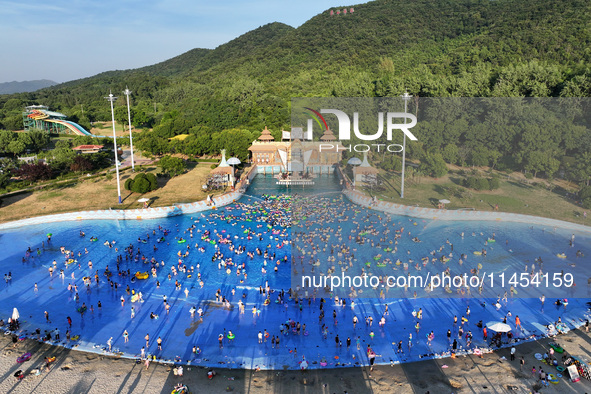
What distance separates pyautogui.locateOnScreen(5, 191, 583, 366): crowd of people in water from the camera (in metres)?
20.8

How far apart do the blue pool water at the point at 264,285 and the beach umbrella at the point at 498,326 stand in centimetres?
95

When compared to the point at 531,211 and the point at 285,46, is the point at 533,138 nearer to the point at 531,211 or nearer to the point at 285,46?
the point at 531,211

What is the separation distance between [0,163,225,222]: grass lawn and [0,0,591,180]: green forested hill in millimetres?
15617

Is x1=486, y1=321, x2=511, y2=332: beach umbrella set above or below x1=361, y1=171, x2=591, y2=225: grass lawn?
below

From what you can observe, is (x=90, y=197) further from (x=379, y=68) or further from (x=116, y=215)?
(x=379, y=68)

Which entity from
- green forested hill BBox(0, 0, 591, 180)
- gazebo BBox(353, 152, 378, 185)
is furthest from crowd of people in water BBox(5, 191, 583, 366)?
green forested hill BBox(0, 0, 591, 180)

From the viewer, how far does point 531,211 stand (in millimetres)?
33219

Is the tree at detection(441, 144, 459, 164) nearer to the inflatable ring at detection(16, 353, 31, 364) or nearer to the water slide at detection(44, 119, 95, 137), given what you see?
the inflatable ring at detection(16, 353, 31, 364)

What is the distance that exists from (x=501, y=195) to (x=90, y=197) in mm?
41635

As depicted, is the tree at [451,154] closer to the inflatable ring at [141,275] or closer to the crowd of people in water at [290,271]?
the crowd of people in water at [290,271]

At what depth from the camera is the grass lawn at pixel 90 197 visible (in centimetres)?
4038

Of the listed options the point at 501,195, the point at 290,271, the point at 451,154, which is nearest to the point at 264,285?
the point at 290,271

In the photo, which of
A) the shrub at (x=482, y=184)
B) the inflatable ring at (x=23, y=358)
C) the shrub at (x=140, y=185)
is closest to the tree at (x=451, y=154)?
the shrub at (x=482, y=184)

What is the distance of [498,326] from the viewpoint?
65.4 feet
